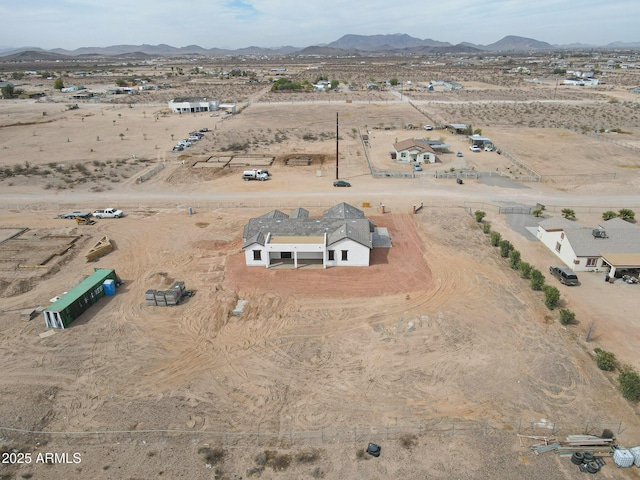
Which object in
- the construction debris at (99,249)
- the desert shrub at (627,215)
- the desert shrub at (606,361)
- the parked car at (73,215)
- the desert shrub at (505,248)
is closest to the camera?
the desert shrub at (606,361)

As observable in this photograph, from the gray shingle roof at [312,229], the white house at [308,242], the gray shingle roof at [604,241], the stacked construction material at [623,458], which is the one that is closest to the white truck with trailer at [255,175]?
the gray shingle roof at [312,229]

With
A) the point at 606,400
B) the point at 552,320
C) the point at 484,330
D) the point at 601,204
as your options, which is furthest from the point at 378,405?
the point at 601,204

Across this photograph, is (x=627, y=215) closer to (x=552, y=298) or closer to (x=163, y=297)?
(x=552, y=298)

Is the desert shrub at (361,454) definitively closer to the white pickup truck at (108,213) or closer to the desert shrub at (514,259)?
the desert shrub at (514,259)

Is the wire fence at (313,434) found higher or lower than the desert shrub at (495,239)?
lower

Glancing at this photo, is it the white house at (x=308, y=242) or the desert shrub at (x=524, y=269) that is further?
the white house at (x=308, y=242)

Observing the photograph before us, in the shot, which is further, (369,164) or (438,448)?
(369,164)

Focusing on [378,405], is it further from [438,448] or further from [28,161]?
[28,161]

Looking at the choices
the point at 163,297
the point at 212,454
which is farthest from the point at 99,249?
the point at 212,454
